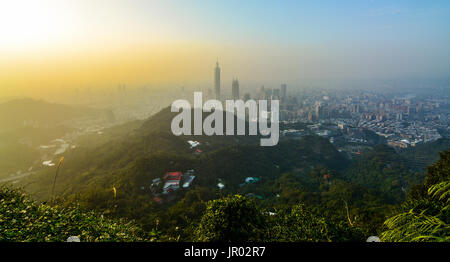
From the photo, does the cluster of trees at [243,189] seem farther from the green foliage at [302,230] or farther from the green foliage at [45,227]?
the green foliage at [45,227]

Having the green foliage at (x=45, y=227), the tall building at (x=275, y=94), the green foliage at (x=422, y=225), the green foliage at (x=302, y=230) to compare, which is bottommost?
the green foliage at (x=302, y=230)

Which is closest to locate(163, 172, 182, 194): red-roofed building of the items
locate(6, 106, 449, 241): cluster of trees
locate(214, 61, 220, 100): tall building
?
locate(6, 106, 449, 241): cluster of trees

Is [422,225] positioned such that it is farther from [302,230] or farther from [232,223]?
[302,230]

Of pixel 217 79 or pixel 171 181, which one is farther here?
pixel 217 79

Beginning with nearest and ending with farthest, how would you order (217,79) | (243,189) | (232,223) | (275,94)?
(232,223) → (243,189) → (217,79) → (275,94)

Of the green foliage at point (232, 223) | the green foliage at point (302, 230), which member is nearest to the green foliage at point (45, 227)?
the green foliage at point (232, 223)

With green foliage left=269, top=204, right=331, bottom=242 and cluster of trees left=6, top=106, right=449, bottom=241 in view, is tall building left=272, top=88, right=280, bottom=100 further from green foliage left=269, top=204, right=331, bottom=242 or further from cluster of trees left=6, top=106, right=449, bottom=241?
green foliage left=269, top=204, right=331, bottom=242

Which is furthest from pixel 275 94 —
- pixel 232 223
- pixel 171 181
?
pixel 232 223

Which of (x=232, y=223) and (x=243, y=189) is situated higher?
(x=232, y=223)
